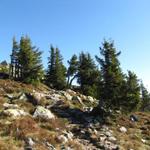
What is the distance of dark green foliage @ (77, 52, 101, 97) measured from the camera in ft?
200

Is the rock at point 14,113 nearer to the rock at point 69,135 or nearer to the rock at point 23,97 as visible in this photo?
the rock at point 69,135

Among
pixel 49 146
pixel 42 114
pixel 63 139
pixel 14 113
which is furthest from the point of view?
pixel 42 114

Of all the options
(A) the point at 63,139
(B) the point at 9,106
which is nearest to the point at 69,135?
(A) the point at 63,139

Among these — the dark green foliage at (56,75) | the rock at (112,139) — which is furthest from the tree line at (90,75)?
the rock at (112,139)

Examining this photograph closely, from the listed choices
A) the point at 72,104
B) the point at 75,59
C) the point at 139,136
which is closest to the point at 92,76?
the point at 75,59

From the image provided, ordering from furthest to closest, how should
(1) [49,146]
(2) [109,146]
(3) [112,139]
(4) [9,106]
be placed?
(4) [9,106] < (3) [112,139] < (2) [109,146] < (1) [49,146]

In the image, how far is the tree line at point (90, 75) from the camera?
38000 millimetres

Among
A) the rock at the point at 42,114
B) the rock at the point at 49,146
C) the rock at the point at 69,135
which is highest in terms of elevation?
the rock at the point at 42,114

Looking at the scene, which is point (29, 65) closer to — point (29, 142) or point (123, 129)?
point (123, 129)

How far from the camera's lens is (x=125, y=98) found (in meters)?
37.9

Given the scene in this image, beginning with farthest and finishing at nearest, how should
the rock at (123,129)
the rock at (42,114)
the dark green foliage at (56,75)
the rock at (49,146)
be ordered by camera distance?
the dark green foliage at (56,75), the rock at (123,129), the rock at (42,114), the rock at (49,146)

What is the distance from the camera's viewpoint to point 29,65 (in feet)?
193

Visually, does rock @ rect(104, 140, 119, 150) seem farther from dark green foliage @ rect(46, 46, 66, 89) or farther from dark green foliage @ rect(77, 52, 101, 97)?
dark green foliage @ rect(46, 46, 66, 89)

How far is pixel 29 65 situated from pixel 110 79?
2458 cm
